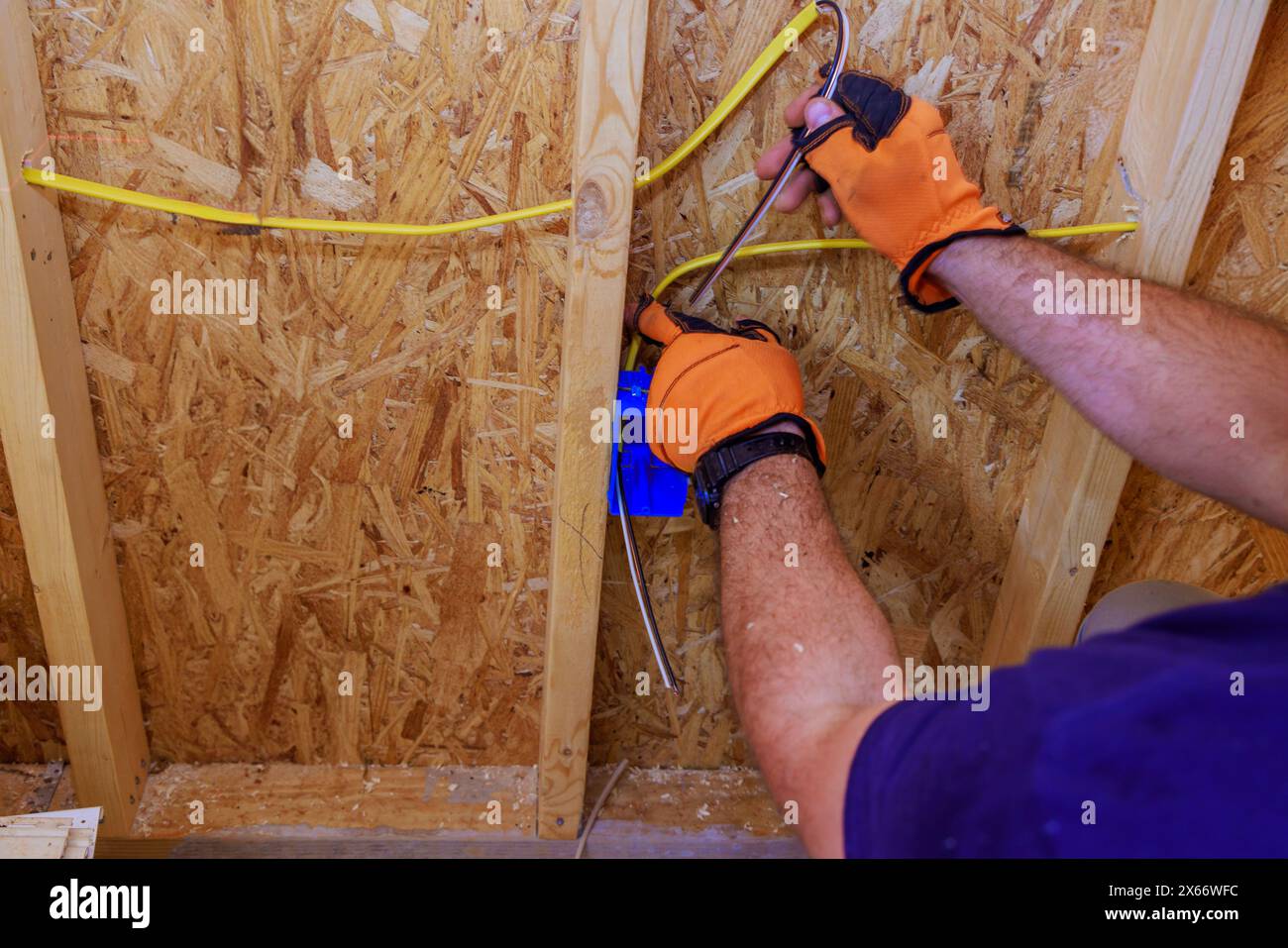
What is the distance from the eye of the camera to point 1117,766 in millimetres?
643

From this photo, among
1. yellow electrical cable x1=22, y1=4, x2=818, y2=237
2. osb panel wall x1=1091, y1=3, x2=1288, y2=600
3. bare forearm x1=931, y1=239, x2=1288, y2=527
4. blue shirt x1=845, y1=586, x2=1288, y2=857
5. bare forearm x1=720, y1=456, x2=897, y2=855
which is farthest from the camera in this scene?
osb panel wall x1=1091, y1=3, x2=1288, y2=600

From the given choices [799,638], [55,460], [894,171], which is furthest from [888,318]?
[55,460]

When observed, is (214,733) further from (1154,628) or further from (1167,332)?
(1167,332)

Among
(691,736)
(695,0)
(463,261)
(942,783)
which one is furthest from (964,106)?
(691,736)

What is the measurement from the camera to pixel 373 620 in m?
1.55

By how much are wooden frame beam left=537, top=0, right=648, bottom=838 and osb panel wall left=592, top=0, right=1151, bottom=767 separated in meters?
0.16

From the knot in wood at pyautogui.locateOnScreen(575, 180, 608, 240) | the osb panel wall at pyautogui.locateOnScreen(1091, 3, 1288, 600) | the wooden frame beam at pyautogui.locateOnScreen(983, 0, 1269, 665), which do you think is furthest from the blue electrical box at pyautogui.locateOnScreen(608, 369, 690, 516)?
the osb panel wall at pyautogui.locateOnScreen(1091, 3, 1288, 600)

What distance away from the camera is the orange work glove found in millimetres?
1121

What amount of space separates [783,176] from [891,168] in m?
0.15

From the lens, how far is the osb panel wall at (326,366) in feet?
3.87

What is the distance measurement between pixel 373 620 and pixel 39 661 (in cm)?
60

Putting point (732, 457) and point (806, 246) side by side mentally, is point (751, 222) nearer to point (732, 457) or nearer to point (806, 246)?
point (806, 246)

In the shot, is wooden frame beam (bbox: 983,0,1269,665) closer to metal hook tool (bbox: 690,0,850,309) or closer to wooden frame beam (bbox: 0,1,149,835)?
metal hook tool (bbox: 690,0,850,309)

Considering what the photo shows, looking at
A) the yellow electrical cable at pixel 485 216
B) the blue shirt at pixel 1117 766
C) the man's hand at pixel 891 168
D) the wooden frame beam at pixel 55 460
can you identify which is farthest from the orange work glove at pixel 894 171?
the wooden frame beam at pixel 55 460
